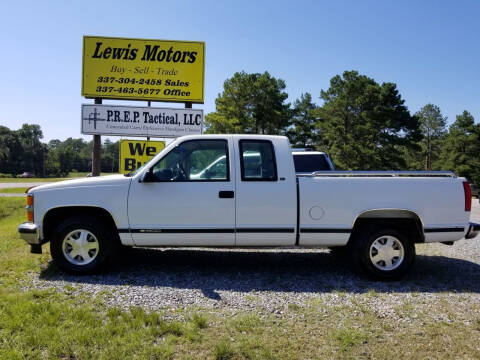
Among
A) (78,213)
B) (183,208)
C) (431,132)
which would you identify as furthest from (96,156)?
(431,132)

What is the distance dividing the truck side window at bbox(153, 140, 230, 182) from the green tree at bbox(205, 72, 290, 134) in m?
33.2

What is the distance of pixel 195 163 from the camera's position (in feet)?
16.6

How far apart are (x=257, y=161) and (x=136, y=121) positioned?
5736 mm

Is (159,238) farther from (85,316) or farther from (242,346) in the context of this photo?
(242,346)

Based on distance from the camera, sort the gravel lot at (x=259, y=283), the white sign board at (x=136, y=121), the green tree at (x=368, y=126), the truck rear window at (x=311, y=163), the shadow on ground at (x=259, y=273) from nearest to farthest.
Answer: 1. the gravel lot at (x=259, y=283)
2. the shadow on ground at (x=259, y=273)
3. the truck rear window at (x=311, y=163)
4. the white sign board at (x=136, y=121)
5. the green tree at (x=368, y=126)

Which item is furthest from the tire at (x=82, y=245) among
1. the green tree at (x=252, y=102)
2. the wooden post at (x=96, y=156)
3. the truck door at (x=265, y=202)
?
the green tree at (x=252, y=102)

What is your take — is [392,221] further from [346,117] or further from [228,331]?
[346,117]

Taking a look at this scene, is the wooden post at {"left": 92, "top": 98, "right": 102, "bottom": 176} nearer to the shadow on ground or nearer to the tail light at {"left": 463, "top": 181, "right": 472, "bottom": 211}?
the shadow on ground

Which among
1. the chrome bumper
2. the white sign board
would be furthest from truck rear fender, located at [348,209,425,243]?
the white sign board

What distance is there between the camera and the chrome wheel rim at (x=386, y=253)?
5.01 m

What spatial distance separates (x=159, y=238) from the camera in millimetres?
4926

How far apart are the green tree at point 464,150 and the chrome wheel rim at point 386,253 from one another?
45020mm

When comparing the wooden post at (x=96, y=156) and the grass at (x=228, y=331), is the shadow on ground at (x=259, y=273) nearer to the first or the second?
the grass at (x=228, y=331)

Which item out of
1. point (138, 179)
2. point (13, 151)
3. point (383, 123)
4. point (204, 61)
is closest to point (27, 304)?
point (138, 179)
